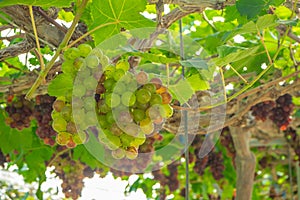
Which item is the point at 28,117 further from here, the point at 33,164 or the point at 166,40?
the point at 166,40

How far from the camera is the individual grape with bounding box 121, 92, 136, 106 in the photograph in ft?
2.90

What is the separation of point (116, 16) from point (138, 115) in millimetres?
263

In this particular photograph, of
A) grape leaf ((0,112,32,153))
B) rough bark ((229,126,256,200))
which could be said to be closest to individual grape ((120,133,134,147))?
grape leaf ((0,112,32,153))

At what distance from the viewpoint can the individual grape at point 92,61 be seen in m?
0.89

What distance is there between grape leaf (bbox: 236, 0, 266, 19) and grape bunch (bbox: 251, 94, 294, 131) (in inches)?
41.3

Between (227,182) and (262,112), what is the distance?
3.80ft

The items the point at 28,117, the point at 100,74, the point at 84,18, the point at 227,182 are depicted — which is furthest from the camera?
the point at 227,182

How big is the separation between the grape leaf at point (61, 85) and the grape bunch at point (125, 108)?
0.11m

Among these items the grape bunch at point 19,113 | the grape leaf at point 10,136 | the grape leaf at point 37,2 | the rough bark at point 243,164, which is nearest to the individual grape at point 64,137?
the grape leaf at point 37,2

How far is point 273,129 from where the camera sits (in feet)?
9.06

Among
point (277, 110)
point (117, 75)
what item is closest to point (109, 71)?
point (117, 75)

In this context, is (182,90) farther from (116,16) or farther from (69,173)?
(69,173)

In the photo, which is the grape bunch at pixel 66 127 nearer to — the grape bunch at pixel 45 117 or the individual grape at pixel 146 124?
the individual grape at pixel 146 124

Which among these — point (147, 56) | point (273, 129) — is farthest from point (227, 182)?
point (147, 56)
